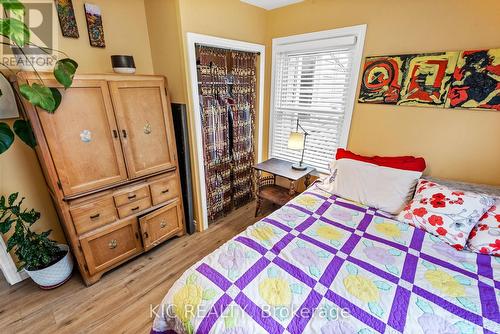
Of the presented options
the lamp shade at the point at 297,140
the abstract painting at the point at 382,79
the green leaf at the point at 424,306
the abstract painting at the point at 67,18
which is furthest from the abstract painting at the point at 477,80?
the abstract painting at the point at 67,18

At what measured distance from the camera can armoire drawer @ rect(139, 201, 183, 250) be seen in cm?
204

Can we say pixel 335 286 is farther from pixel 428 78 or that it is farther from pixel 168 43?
pixel 168 43

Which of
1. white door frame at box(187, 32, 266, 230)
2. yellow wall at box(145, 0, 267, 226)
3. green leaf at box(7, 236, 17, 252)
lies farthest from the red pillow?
green leaf at box(7, 236, 17, 252)

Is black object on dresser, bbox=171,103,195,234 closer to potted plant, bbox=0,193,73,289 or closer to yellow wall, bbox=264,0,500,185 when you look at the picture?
potted plant, bbox=0,193,73,289

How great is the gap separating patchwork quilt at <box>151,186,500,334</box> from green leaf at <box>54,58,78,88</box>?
1355 mm

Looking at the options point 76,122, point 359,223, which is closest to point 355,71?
point 359,223

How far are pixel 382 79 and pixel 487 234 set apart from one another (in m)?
1.32

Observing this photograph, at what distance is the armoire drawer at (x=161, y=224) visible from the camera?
2.04m

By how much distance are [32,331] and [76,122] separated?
147cm

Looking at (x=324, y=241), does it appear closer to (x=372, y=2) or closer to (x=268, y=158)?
(x=268, y=158)

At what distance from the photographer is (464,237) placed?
1.34 metres

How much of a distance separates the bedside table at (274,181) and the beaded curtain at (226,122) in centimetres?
32

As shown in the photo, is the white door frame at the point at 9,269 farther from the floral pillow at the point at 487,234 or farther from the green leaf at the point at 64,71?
the floral pillow at the point at 487,234

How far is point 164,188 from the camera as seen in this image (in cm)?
210
